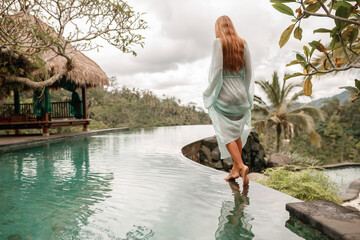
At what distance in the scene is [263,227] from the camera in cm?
156

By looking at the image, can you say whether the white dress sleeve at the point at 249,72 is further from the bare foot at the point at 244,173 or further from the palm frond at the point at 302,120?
the palm frond at the point at 302,120

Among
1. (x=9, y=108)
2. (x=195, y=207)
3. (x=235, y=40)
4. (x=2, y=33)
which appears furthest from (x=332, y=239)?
(x=9, y=108)

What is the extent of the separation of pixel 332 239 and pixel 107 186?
6.35ft

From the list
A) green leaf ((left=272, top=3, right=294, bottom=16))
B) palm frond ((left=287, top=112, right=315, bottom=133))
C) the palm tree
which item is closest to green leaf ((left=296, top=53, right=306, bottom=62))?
green leaf ((left=272, top=3, right=294, bottom=16))

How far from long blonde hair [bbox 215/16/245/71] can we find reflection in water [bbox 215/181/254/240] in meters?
1.22

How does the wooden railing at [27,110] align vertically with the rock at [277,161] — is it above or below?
above

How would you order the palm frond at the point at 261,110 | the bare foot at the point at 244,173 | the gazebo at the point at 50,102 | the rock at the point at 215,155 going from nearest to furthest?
the bare foot at the point at 244,173 → the rock at the point at 215,155 → the gazebo at the point at 50,102 → the palm frond at the point at 261,110

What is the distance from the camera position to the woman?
2.45 meters

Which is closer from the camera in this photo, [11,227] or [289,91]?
[11,227]

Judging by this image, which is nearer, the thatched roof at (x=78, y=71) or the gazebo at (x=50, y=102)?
the gazebo at (x=50, y=102)

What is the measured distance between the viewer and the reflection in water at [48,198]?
5.18 ft

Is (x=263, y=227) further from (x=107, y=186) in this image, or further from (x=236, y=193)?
(x=107, y=186)

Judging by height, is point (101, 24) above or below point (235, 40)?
above

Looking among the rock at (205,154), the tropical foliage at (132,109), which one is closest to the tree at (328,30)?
the rock at (205,154)
